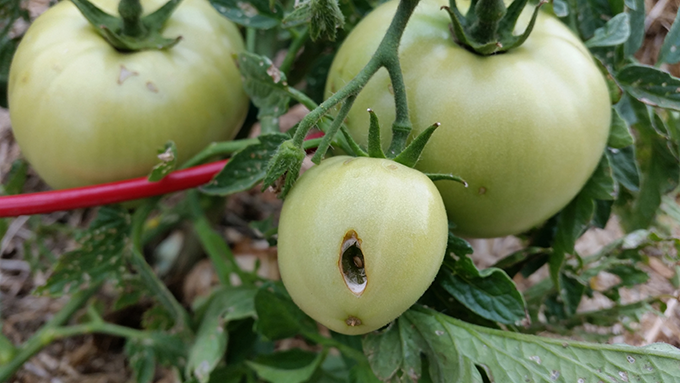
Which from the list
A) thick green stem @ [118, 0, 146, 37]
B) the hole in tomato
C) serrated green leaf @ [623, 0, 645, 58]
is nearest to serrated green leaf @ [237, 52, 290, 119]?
thick green stem @ [118, 0, 146, 37]

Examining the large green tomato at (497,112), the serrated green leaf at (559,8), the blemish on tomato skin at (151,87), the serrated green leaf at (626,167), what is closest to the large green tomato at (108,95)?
the blemish on tomato skin at (151,87)

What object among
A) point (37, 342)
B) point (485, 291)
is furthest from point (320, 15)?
point (37, 342)

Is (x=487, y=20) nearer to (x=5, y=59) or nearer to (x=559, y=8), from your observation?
(x=559, y=8)

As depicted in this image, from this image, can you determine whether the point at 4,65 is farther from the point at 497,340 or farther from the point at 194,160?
the point at 497,340

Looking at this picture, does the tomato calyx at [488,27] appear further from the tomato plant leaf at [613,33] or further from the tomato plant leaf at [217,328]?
the tomato plant leaf at [217,328]

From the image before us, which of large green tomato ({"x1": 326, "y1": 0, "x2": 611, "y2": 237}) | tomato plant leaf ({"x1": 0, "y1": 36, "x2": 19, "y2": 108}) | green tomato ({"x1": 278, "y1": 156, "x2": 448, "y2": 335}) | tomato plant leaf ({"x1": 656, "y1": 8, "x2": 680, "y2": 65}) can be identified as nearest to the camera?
green tomato ({"x1": 278, "y1": 156, "x2": 448, "y2": 335})

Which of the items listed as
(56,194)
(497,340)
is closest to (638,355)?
(497,340)

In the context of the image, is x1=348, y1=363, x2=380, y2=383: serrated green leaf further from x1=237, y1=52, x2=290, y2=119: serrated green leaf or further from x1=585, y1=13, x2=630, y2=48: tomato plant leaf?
x1=585, y1=13, x2=630, y2=48: tomato plant leaf
